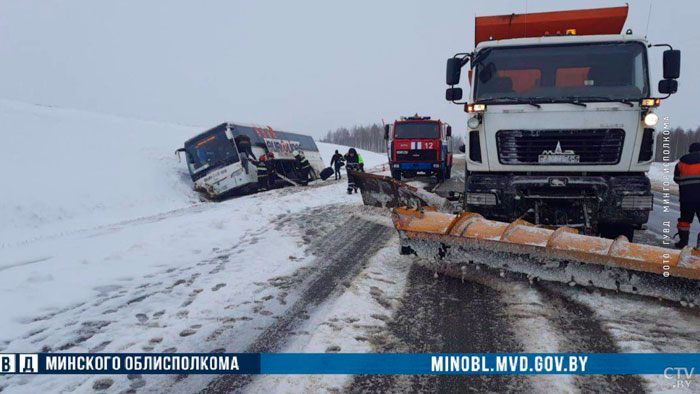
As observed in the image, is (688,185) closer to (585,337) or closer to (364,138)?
(585,337)

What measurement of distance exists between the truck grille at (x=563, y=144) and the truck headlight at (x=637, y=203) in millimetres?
479

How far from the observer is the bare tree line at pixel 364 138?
122 meters

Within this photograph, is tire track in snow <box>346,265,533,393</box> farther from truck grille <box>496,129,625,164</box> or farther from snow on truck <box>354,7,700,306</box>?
truck grille <box>496,129,625,164</box>

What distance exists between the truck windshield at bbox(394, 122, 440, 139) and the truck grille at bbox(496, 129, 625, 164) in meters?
11.6

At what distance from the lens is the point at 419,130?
653 inches

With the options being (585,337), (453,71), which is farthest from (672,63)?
(585,337)

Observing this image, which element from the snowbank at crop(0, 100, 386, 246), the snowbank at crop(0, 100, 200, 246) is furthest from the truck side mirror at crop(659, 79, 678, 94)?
the snowbank at crop(0, 100, 200, 246)

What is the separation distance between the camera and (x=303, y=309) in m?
3.59

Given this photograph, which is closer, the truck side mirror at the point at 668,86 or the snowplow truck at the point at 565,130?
the snowplow truck at the point at 565,130

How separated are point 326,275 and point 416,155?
12.6 m

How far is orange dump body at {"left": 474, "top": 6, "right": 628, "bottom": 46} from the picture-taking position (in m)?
5.75

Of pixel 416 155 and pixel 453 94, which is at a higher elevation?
pixel 453 94

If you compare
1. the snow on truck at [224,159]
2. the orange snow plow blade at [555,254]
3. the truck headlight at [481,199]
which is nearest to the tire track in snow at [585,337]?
the orange snow plow blade at [555,254]

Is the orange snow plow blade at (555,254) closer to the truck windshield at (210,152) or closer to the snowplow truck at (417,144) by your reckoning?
the snowplow truck at (417,144)
